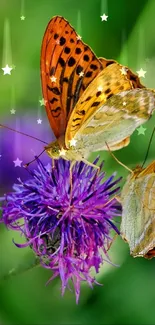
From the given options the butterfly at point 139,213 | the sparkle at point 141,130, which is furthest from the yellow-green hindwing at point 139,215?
the sparkle at point 141,130

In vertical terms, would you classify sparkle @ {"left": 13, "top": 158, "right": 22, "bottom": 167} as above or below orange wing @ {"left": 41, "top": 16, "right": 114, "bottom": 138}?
below

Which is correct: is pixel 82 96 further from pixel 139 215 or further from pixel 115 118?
pixel 139 215

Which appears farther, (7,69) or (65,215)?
(7,69)

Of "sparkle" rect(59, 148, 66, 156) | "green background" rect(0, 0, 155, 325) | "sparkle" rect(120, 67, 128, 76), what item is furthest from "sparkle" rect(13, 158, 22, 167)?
"sparkle" rect(120, 67, 128, 76)

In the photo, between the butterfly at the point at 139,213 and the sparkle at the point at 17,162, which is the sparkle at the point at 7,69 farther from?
the butterfly at the point at 139,213

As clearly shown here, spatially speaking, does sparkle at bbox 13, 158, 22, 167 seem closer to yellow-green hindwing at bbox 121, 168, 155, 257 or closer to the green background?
the green background

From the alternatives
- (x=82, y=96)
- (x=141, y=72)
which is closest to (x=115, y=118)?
(x=82, y=96)

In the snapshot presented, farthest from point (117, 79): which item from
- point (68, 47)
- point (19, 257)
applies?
point (19, 257)
